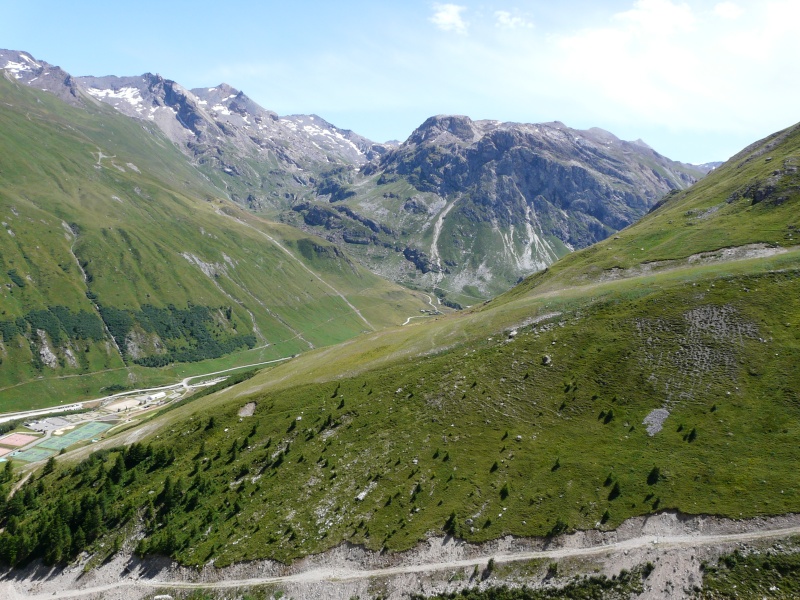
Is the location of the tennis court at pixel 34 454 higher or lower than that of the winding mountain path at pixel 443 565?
higher

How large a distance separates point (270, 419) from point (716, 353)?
68256mm

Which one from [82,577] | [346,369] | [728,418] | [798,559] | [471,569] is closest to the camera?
[798,559]

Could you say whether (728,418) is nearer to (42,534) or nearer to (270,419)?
(270,419)

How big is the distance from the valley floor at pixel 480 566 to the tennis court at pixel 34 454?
118 meters

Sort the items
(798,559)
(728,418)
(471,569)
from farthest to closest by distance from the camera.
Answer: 1. (728,418)
2. (471,569)
3. (798,559)

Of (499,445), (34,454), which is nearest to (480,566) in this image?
(499,445)

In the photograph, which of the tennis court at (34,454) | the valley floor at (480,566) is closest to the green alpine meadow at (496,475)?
the valley floor at (480,566)

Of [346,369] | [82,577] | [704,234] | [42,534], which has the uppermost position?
[704,234]

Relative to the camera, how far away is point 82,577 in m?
53.6

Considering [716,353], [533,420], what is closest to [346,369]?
[533,420]

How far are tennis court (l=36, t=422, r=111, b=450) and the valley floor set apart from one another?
131 m

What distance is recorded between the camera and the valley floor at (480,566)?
38.5 meters

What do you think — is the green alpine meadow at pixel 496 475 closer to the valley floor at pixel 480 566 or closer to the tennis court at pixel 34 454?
the valley floor at pixel 480 566

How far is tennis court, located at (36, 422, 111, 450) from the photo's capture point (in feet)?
514
